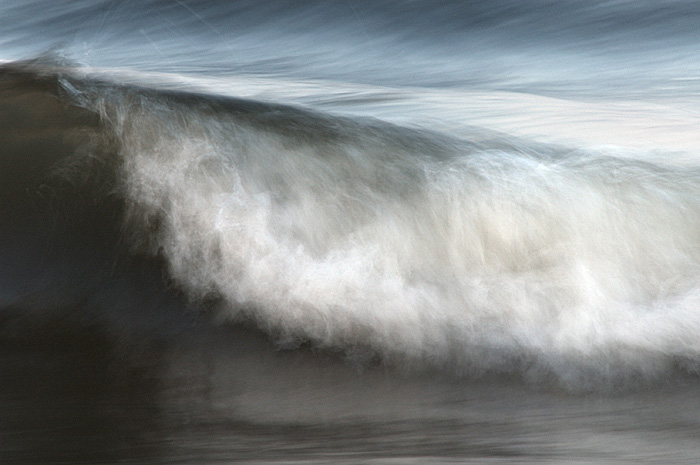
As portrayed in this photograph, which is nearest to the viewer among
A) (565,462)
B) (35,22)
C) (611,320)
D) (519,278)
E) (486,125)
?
(565,462)

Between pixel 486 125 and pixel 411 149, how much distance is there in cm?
36

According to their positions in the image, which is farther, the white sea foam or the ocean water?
the white sea foam

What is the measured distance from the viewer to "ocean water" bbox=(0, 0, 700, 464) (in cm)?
165

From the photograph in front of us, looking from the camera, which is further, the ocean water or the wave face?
the wave face

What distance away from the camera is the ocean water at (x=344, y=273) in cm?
165

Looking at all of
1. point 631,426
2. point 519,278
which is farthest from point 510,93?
point 631,426

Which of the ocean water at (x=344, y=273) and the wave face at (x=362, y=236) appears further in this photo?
the wave face at (x=362, y=236)

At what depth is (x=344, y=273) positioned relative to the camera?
204 centimetres

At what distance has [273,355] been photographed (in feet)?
6.57

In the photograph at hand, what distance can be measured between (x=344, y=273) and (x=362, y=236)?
0.15 m

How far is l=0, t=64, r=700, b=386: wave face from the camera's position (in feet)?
6.22

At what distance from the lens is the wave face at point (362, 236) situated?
190cm

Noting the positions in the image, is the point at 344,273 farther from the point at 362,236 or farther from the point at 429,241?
the point at 429,241

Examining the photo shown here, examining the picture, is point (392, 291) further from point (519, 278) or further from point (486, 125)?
point (486, 125)
